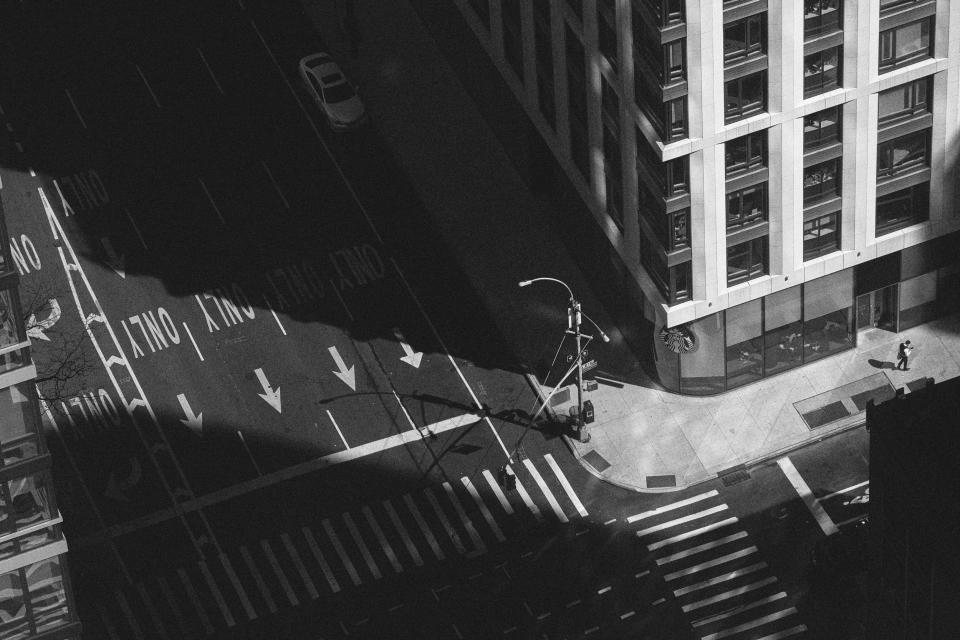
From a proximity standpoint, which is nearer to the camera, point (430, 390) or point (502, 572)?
point (502, 572)

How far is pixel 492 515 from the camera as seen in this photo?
9300cm

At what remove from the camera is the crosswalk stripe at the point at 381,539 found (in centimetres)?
9106

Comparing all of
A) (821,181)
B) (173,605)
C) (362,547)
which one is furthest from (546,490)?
(821,181)

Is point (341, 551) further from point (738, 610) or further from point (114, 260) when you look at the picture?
point (114, 260)

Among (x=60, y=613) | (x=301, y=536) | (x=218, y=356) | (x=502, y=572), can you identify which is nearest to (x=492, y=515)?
(x=502, y=572)

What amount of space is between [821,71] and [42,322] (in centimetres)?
4397

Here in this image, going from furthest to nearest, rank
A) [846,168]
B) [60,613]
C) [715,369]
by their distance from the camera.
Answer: [715,369] < [846,168] < [60,613]

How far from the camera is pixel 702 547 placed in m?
90.9

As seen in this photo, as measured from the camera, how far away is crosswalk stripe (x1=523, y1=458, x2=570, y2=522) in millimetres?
92938

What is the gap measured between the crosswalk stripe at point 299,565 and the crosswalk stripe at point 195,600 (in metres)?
4.81

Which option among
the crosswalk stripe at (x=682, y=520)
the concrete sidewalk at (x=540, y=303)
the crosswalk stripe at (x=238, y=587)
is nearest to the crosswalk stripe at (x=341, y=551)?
the crosswalk stripe at (x=238, y=587)

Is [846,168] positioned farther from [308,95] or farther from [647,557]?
[308,95]

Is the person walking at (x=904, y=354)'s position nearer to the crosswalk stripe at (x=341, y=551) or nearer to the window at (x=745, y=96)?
the window at (x=745, y=96)

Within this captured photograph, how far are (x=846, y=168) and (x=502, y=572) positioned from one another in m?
25.0
